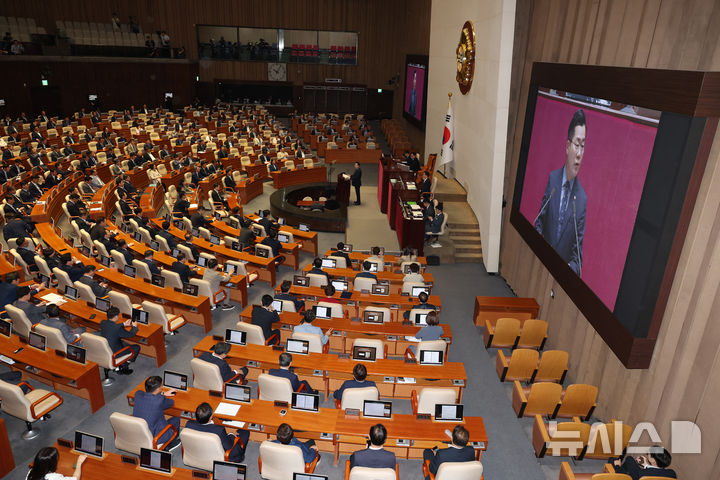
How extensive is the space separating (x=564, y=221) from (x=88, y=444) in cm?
762

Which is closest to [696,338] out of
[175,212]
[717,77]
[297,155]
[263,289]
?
[717,77]

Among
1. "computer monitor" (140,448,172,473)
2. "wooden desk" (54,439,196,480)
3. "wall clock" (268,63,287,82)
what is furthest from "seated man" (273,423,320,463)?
"wall clock" (268,63,287,82)

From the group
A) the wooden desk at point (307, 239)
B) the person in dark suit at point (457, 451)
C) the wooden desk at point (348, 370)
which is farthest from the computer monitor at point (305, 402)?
the wooden desk at point (307, 239)

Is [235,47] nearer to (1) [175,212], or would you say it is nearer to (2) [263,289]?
(1) [175,212]

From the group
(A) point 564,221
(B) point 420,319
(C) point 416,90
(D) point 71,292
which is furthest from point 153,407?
(C) point 416,90

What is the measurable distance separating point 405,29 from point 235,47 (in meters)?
12.3

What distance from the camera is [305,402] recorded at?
627cm

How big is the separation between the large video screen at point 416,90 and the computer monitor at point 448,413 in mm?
18676

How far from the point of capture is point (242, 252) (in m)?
12.0

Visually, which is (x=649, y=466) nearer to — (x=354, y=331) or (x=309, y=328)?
(x=354, y=331)

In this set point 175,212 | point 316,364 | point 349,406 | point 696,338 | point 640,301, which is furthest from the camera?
point 175,212

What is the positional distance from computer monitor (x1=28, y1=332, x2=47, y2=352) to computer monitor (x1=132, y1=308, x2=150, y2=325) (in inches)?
57.6

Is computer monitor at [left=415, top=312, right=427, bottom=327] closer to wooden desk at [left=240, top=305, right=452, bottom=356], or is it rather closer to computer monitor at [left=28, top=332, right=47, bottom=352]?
wooden desk at [left=240, top=305, right=452, bottom=356]

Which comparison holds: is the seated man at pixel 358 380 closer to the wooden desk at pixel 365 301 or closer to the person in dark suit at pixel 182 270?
the wooden desk at pixel 365 301
